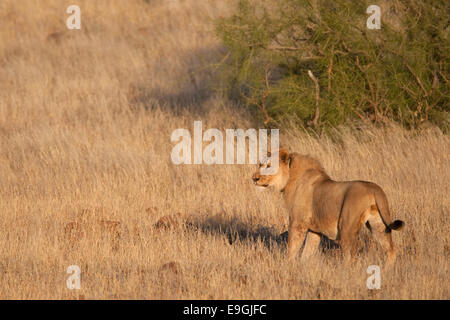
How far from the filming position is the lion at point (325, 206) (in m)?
6.01

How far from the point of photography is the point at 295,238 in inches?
262

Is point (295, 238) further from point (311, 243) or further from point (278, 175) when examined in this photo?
point (278, 175)

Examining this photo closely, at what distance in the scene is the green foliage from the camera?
12031mm

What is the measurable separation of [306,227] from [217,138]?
22.7 ft

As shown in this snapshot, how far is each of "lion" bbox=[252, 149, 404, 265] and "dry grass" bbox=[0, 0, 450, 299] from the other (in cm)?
28

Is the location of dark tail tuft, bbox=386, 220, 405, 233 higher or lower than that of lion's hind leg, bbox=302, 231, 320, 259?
lower

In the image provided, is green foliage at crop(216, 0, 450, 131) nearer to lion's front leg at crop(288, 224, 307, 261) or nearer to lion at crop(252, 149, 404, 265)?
lion at crop(252, 149, 404, 265)

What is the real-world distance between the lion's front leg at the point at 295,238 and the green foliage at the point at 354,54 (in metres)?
5.84

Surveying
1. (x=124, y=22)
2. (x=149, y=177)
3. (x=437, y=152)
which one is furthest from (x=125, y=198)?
(x=124, y=22)
